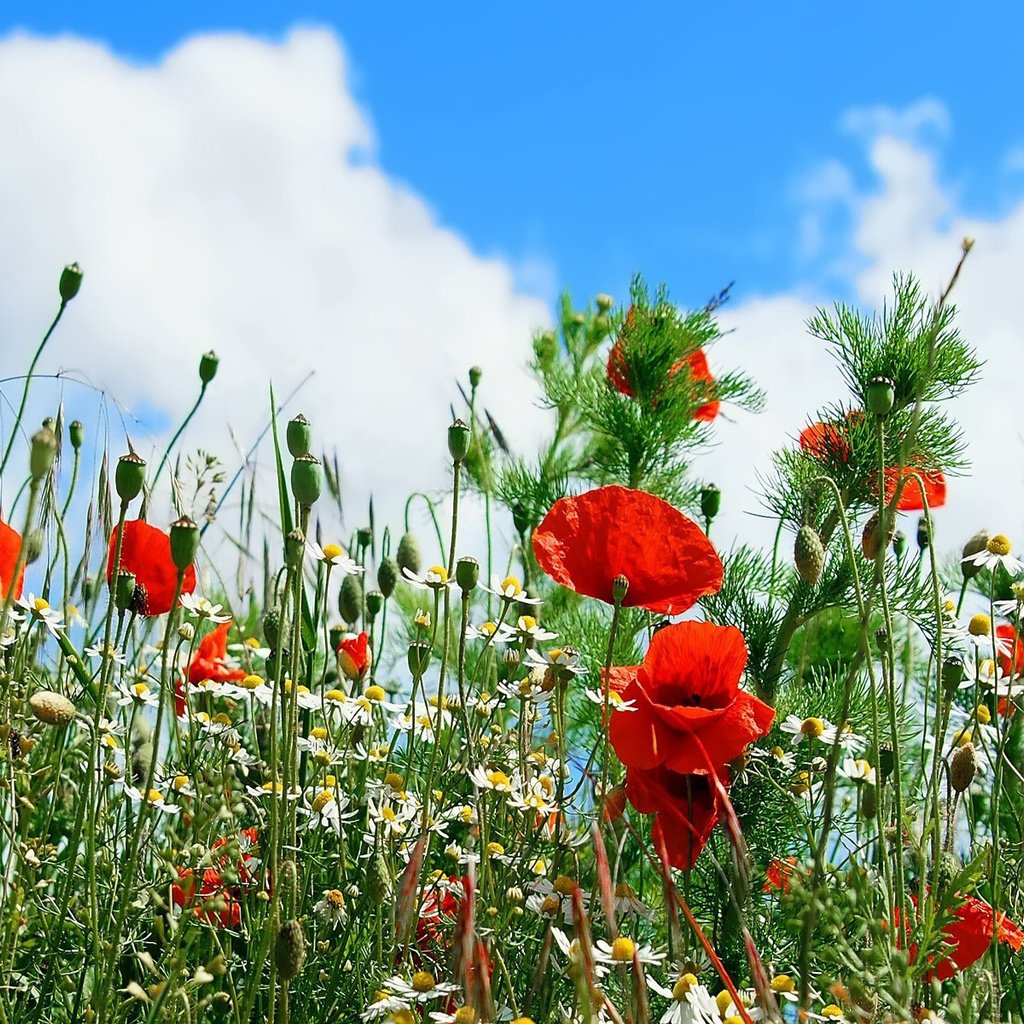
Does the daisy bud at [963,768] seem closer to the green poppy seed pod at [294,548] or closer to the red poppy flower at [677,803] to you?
the red poppy flower at [677,803]

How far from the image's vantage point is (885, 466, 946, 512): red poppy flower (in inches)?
68.4

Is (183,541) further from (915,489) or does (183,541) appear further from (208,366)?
(915,489)

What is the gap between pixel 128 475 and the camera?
1.10 meters

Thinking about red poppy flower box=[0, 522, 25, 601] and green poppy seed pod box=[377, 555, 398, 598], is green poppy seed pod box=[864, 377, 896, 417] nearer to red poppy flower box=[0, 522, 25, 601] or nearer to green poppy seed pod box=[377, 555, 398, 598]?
green poppy seed pod box=[377, 555, 398, 598]

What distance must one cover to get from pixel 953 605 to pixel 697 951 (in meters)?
0.63

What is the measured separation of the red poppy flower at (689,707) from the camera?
4.25ft

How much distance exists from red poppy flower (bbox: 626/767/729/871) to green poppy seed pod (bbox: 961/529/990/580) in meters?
0.33

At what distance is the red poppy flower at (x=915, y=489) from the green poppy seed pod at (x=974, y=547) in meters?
0.19

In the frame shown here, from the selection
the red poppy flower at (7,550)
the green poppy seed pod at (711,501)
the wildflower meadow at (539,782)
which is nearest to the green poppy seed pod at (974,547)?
the wildflower meadow at (539,782)

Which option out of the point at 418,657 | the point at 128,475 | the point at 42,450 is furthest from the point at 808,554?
the point at 42,450

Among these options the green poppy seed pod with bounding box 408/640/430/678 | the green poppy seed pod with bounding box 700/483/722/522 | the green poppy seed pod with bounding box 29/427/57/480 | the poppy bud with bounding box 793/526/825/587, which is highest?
the green poppy seed pod with bounding box 700/483/722/522

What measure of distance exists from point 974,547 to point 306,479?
2.48 feet

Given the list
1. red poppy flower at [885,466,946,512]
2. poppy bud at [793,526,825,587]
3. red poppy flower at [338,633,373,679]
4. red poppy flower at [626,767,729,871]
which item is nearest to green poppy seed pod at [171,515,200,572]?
red poppy flower at [626,767,729,871]

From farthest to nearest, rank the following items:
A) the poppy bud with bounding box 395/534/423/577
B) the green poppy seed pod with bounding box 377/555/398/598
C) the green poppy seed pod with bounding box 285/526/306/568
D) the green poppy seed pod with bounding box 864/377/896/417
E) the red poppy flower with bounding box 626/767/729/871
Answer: the green poppy seed pod with bounding box 377/555/398/598 → the poppy bud with bounding box 395/534/423/577 → the red poppy flower with bounding box 626/767/729/871 → the green poppy seed pod with bounding box 864/377/896/417 → the green poppy seed pod with bounding box 285/526/306/568
